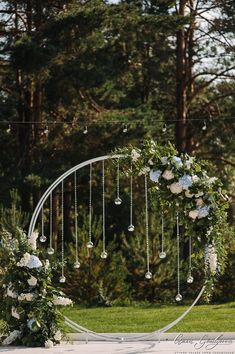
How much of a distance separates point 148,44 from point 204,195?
11.1 metres

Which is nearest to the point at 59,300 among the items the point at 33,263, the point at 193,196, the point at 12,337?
the point at 33,263

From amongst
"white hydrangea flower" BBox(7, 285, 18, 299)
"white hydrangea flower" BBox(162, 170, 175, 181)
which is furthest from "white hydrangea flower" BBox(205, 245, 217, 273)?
"white hydrangea flower" BBox(7, 285, 18, 299)

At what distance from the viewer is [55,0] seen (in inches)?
685

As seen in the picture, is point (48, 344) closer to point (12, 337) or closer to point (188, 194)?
point (12, 337)

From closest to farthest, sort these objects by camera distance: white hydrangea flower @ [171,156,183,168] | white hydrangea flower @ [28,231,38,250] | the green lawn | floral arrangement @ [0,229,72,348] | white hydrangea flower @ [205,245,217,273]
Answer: white hydrangea flower @ [205,245,217,273], white hydrangea flower @ [171,156,183,168], floral arrangement @ [0,229,72,348], white hydrangea flower @ [28,231,38,250], the green lawn

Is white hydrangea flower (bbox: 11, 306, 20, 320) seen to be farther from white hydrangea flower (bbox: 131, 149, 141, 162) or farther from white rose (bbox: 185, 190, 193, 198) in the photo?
white rose (bbox: 185, 190, 193, 198)

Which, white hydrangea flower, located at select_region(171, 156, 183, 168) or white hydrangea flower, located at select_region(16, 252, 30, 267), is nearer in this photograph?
white hydrangea flower, located at select_region(171, 156, 183, 168)

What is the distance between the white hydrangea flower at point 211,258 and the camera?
26.4ft

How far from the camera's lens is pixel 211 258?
805 cm

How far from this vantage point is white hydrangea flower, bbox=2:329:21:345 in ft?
27.5

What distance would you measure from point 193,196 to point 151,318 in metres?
3.99

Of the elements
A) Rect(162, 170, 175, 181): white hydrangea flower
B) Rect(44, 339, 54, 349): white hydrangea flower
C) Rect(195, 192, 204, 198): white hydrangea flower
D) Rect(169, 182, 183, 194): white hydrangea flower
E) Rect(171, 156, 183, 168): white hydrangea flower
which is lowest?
Rect(44, 339, 54, 349): white hydrangea flower

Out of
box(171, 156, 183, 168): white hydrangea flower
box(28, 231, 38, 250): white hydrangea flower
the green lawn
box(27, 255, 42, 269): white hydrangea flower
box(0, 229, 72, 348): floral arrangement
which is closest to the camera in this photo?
box(171, 156, 183, 168): white hydrangea flower

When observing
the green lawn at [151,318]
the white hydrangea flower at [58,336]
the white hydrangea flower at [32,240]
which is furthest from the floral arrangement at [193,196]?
the green lawn at [151,318]
